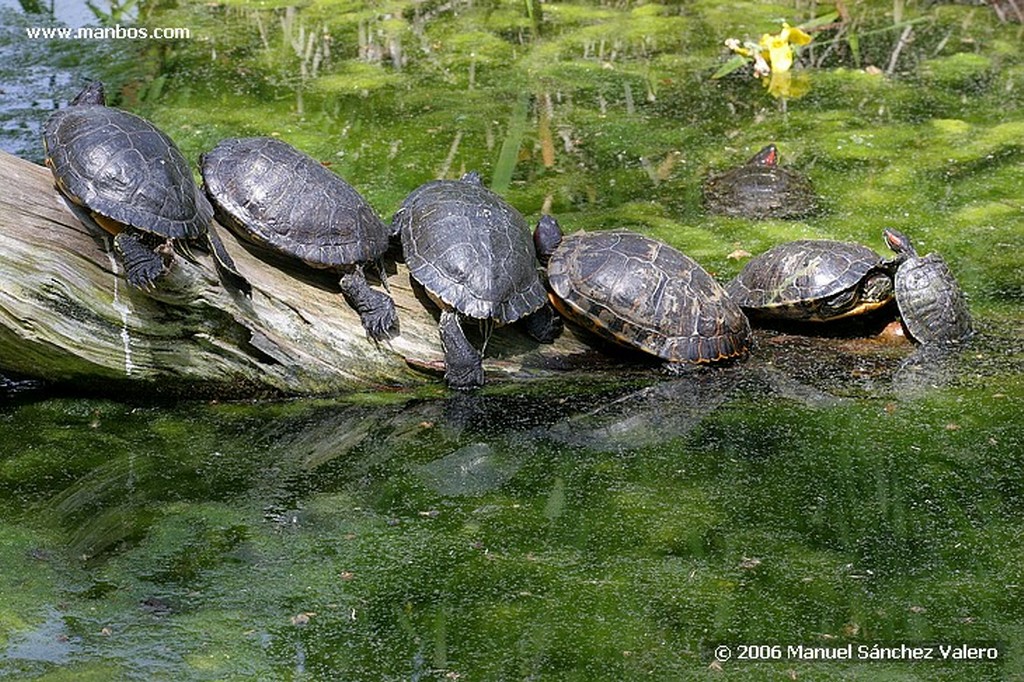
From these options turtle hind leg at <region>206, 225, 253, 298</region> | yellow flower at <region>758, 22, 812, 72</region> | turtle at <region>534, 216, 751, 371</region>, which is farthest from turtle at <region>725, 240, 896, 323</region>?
yellow flower at <region>758, 22, 812, 72</region>

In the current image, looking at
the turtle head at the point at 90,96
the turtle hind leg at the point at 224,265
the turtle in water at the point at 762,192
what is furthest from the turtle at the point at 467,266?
the turtle in water at the point at 762,192

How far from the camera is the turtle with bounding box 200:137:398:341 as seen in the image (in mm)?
4215

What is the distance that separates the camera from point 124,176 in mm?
3867

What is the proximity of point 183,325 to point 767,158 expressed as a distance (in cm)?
319

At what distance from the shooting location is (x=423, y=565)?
130 inches

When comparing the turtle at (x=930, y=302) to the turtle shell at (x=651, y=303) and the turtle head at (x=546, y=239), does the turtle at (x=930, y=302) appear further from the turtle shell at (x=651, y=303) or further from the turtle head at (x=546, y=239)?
the turtle head at (x=546, y=239)

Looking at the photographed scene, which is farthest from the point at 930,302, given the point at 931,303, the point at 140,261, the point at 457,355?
the point at 140,261

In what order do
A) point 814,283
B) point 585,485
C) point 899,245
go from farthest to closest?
1. point 899,245
2. point 814,283
3. point 585,485

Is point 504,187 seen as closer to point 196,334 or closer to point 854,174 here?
point 854,174

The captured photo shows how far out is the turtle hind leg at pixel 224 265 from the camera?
4000 millimetres

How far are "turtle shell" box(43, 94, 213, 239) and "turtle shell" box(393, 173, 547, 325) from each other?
770mm

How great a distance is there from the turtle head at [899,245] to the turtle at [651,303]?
2.28 ft

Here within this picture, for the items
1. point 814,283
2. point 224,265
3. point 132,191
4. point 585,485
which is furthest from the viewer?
point 814,283

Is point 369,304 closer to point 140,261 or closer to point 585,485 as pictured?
point 140,261
